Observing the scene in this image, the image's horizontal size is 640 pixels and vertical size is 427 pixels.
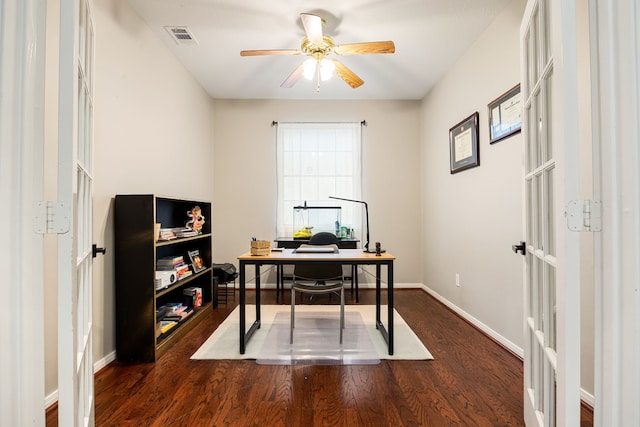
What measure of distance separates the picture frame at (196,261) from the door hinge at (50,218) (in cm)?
210

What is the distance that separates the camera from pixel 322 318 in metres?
2.81

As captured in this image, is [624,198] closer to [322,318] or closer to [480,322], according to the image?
[480,322]

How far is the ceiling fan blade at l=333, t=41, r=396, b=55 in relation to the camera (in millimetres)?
2192

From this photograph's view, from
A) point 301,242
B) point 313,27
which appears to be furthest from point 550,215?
point 301,242

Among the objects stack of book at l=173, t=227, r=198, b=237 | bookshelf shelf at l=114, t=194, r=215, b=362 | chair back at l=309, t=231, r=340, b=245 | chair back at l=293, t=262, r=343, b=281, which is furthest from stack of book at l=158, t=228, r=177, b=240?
chair back at l=309, t=231, r=340, b=245

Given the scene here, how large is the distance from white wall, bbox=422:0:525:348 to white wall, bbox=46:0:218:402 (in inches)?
110

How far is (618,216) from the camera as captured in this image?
0.78 m

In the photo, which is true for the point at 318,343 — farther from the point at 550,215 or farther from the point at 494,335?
the point at 550,215

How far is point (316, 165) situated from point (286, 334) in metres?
2.36

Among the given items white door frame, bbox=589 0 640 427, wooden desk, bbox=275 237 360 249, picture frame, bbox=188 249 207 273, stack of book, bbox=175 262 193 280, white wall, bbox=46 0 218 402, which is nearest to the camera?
white door frame, bbox=589 0 640 427

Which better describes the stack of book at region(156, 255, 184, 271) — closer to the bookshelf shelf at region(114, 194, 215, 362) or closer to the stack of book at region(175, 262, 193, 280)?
the stack of book at region(175, 262, 193, 280)

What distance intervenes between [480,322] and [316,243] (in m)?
1.64

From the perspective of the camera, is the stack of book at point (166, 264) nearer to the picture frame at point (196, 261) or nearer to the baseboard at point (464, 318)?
the picture frame at point (196, 261)

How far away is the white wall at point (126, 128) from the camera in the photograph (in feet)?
6.16
